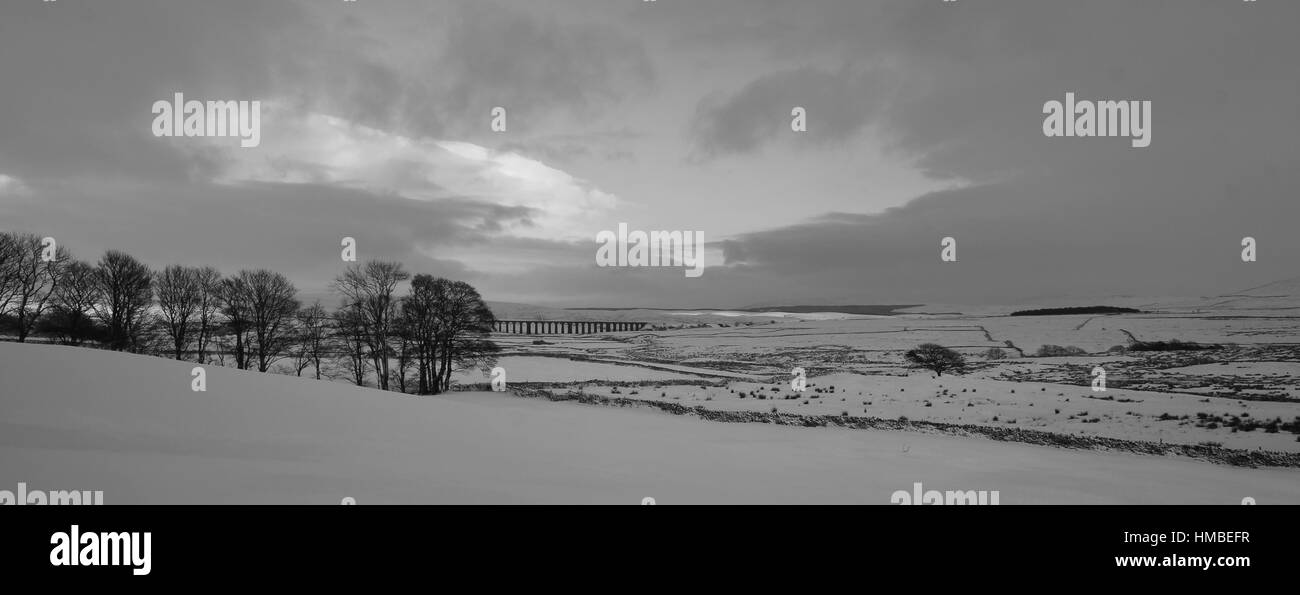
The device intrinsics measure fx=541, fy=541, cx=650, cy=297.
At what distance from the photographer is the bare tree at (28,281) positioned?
105 feet

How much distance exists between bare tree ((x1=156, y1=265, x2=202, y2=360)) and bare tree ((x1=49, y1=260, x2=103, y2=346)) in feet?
13.7

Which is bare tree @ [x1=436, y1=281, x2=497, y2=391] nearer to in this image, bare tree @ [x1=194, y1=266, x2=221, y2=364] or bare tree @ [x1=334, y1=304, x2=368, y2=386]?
bare tree @ [x1=334, y1=304, x2=368, y2=386]

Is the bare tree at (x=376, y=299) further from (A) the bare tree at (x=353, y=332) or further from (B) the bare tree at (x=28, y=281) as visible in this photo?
(B) the bare tree at (x=28, y=281)

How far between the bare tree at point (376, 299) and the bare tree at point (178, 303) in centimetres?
1451

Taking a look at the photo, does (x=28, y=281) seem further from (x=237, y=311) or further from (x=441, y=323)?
(x=441, y=323)

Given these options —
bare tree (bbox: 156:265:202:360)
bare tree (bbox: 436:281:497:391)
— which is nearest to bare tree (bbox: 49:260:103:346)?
bare tree (bbox: 156:265:202:360)

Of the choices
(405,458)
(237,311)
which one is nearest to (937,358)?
(405,458)

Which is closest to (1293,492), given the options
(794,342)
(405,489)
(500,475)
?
(500,475)

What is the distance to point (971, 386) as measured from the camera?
1094 inches

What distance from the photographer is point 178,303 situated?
4125 centimetres

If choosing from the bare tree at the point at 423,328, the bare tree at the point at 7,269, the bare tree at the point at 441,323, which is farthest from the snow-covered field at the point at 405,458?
the bare tree at the point at 7,269

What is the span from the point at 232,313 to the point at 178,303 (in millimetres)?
5048
